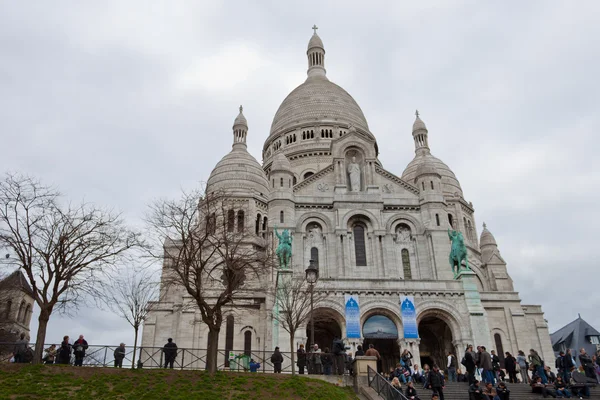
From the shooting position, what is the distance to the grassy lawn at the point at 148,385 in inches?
763

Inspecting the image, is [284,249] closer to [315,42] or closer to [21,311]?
[21,311]

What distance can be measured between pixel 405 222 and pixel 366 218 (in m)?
3.14

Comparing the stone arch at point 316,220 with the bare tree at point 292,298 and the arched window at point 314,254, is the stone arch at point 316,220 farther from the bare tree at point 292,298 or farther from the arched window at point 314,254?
the bare tree at point 292,298

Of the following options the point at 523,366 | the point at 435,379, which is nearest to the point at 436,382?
the point at 435,379

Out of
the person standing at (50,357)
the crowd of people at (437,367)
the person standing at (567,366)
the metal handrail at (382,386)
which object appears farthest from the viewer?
the person standing at (50,357)

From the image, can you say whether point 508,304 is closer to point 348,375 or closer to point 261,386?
point 348,375

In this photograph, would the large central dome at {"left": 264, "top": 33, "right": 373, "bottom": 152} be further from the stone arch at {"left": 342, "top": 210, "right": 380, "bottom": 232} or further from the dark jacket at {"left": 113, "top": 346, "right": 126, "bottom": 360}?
the dark jacket at {"left": 113, "top": 346, "right": 126, "bottom": 360}

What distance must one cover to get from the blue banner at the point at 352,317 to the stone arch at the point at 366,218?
811cm

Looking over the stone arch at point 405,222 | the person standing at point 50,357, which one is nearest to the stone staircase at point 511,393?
the person standing at point 50,357

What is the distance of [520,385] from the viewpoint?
81.0 ft

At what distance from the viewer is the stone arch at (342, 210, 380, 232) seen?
1676 inches

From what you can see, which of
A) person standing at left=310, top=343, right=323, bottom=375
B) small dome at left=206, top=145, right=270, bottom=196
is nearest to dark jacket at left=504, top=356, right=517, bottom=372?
person standing at left=310, top=343, right=323, bottom=375

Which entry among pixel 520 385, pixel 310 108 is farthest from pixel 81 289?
pixel 310 108

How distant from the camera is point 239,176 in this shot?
176 feet
